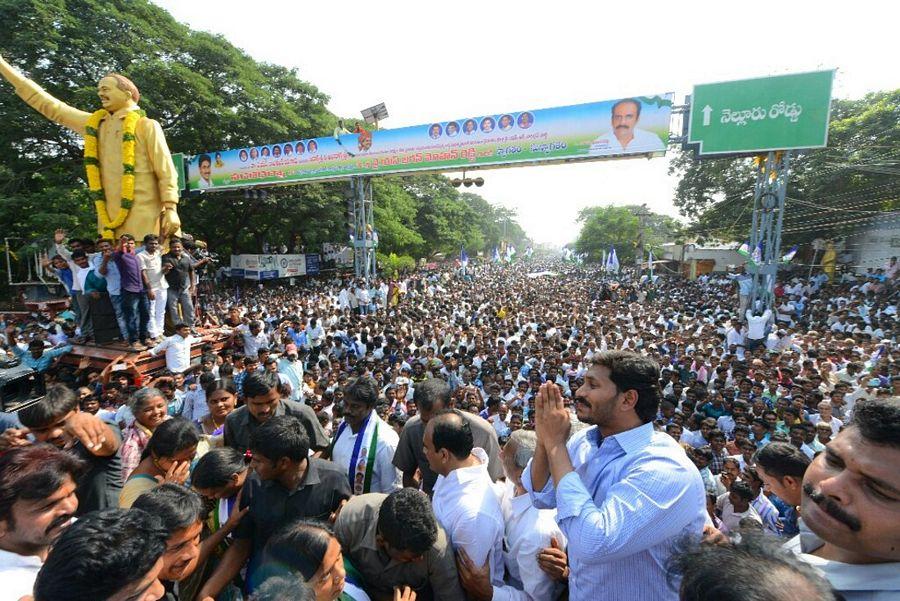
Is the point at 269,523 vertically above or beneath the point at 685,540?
beneath

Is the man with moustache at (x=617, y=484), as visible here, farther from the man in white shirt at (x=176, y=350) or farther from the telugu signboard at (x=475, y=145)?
the telugu signboard at (x=475, y=145)

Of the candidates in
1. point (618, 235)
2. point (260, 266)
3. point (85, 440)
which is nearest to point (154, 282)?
point (85, 440)

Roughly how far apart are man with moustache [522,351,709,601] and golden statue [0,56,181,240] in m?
7.75

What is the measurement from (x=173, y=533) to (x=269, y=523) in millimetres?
441

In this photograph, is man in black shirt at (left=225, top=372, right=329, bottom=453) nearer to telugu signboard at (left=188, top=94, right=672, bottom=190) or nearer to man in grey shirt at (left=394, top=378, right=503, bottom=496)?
man in grey shirt at (left=394, top=378, right=503, bottom=496)

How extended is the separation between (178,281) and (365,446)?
243 inches

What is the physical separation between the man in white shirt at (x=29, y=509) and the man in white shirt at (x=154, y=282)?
5.54 metres

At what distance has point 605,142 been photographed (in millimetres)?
11500

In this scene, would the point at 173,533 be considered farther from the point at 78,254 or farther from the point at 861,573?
the point at 78,254

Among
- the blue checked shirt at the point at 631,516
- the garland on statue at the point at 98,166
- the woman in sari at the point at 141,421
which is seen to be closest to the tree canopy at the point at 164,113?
the garland on statue at the point at 98,166

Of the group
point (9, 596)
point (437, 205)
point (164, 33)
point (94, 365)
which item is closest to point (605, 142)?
point (94, 365)

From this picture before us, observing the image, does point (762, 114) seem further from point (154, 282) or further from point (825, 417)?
point (154, 282)

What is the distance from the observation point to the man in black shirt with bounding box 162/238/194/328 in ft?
23.3

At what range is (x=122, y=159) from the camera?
22.5 feet
